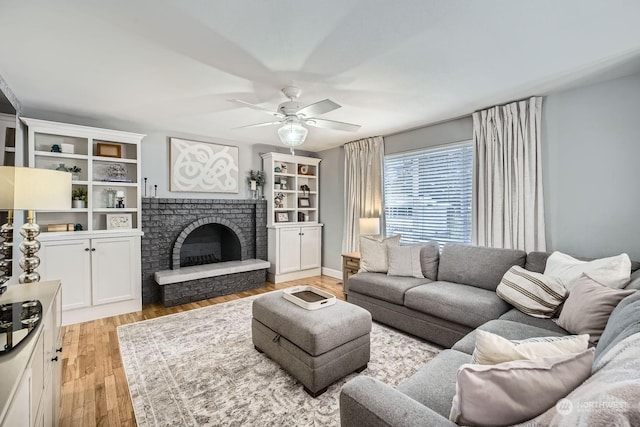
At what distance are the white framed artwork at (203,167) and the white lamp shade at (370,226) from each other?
2.31 meters

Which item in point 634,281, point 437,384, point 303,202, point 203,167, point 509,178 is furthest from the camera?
point 303,202

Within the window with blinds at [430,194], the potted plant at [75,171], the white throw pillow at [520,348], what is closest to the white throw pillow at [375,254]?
the window with blinds at [430,194]

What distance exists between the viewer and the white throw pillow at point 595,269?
1.95 meters

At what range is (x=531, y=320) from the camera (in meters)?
2.14

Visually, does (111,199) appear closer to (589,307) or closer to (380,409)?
(380,409)

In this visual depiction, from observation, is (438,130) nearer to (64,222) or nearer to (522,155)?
(522,155)

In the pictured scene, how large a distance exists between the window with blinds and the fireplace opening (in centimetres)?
274

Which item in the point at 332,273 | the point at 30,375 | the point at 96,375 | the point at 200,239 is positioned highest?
the point at 200,239

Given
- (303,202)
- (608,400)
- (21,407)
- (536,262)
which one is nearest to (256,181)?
(303,202)

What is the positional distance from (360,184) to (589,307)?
11.2 feet

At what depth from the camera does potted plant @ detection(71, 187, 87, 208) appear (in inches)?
137

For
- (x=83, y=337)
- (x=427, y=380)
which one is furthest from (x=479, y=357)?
(x=83, y=337)

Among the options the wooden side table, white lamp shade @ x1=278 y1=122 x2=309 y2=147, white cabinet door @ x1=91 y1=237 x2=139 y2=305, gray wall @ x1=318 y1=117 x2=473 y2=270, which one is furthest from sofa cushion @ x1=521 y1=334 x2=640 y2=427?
white cabinet door @ x1=91 y1=237 x2=139 y2=305

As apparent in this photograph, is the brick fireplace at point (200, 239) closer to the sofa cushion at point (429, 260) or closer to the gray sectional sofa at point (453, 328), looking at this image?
the gray sectional sofa at point (453, 328)
